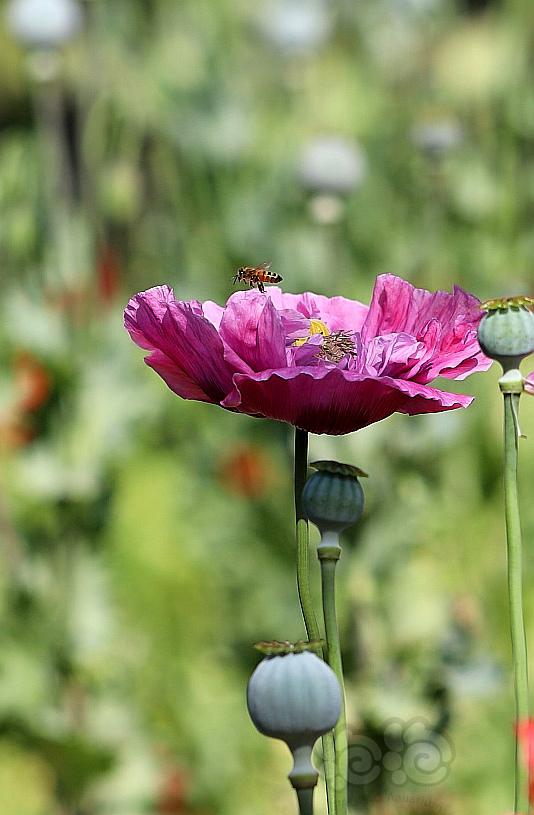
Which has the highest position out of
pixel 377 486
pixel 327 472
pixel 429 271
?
pixel 429 271

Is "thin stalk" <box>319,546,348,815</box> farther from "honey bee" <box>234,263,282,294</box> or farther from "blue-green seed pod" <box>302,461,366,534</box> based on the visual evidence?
"honey bee" <box>234,263,282,294</box>

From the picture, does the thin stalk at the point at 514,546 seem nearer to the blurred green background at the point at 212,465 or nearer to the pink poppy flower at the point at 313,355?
the pink poppy flower at the point at 313,355

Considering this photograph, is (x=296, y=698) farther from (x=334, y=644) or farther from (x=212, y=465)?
(x=212, y=465)

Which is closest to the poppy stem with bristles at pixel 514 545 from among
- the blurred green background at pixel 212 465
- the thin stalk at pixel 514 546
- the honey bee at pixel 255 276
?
the thin stalk at pixel 514 546

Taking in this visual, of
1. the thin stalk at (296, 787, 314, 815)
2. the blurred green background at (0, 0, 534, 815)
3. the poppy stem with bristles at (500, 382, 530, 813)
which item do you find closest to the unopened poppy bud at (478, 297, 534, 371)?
the poppy stem with bristles at (500, 382, 530, 813)

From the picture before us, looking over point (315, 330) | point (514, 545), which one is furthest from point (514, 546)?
point (315, 330)

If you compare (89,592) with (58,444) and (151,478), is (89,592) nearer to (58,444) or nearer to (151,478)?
(58,444)

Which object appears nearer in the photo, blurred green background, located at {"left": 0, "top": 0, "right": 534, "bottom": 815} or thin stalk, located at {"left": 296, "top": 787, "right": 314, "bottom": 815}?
thin stalk, located at {"left": 296, "top": 787, "right": 314, "bottom": 815}

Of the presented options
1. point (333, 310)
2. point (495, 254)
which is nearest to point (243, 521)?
point (495, 254)
